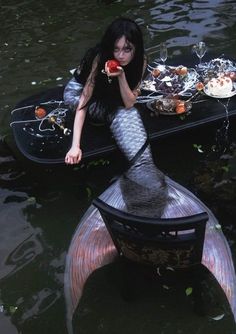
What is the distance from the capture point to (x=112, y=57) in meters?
4.37

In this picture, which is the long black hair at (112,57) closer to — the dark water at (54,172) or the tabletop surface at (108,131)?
the tabletop surface at (108,131)

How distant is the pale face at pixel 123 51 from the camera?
13.8 feet

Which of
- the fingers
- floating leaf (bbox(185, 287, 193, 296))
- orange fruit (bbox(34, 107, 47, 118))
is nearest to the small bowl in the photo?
the fingers

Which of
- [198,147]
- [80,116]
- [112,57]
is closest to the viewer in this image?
[112,57]

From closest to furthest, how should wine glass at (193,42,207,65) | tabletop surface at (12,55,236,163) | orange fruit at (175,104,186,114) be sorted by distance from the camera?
tabletop surface at (12,55,236,163) < orange fruit at (175,104,186,114) < wine glass at (193,42,207,65)

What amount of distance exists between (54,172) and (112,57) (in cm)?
166

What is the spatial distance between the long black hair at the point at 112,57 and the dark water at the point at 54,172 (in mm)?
992

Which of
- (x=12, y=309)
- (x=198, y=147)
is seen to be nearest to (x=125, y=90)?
(x=198, y=147)

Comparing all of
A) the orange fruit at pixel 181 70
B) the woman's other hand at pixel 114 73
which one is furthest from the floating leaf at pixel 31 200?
the orange fruit at pixel 181 70

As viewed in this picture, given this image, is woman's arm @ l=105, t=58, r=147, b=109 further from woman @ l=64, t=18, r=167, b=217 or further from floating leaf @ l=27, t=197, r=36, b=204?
floating leaf @ l=27, t=197, r=36, b=204

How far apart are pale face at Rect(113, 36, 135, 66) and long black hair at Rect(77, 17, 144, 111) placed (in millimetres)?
28

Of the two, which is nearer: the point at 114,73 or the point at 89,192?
the point at 114,73

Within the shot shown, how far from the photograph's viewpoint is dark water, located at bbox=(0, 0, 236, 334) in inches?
157

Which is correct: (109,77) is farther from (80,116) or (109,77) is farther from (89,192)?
(89,192)
